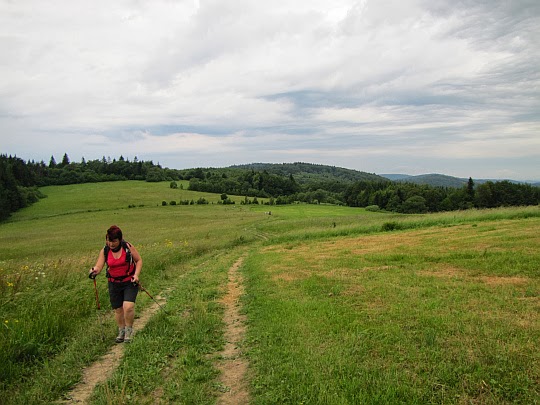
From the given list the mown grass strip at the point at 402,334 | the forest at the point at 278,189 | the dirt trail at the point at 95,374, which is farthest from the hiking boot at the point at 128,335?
the forest at the point at 278,189

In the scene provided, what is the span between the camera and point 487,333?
6.17m

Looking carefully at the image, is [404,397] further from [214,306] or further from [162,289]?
[162,289]

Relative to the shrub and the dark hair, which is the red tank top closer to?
the dark hair

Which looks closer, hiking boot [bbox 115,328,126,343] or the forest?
hiking boot [bbox 115,328,126,343]

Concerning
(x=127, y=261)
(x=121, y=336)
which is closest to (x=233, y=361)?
(x=121, y=336)

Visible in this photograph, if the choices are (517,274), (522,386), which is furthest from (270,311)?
(517,274)

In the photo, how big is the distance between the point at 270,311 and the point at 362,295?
2637mm

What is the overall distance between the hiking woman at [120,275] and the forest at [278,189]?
74974mm

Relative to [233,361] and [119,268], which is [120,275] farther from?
[233,361]

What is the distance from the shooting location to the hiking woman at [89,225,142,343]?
7.69 metres

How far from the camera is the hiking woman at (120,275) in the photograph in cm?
769

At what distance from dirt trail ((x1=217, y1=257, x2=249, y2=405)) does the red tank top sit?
2694 millimetres

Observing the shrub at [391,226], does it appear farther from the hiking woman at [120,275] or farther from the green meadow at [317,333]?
the hiking woman at [120,275]

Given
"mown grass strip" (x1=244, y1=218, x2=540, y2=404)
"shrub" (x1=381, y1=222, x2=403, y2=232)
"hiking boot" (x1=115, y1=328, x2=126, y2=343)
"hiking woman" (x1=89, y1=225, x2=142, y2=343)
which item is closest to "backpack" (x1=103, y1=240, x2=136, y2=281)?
"hiking woman" (x1=89, y1=225, x2=142, y2=343)
